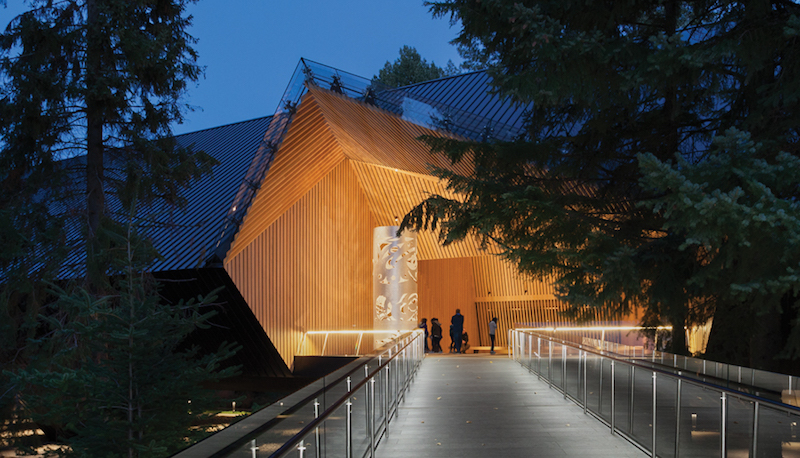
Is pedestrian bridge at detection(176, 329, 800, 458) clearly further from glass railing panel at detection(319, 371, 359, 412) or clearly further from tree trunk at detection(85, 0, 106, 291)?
tree trunk at detection(85, 0, 106, 291)

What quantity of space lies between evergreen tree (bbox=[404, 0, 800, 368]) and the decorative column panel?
995cm

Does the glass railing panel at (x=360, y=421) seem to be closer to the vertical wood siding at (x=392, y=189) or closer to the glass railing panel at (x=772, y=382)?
the glass railing panel at (x=772, y=382)

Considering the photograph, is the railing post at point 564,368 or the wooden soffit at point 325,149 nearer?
the railing post at point 564,368

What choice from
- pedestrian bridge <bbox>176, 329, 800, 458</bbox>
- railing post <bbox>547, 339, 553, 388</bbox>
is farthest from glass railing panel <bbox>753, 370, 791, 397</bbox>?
railing post <bbox>547, 339, 553, 388</bbox>

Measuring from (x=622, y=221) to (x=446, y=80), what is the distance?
940 inches

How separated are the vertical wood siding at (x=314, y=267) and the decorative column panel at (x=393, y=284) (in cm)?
162

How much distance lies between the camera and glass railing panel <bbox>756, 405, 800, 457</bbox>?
138 inches

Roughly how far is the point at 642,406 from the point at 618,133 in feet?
18.7

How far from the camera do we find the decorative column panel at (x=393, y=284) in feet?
69.5

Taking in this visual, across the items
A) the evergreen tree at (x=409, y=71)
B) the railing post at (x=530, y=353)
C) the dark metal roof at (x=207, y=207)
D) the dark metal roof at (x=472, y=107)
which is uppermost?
the evergreen tree at (x=409, y=71)

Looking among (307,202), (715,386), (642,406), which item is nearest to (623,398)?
(642,406)

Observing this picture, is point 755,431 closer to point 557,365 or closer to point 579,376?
point 579,376

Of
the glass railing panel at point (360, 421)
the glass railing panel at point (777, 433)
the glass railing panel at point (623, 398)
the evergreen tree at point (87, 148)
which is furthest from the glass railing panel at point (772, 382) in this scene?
the evergreen tree at point (87, 148)

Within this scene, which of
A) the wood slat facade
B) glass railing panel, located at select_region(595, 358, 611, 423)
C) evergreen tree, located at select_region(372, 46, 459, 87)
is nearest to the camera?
glass railing panel, located at select_region(595, 358, 611, 423)
